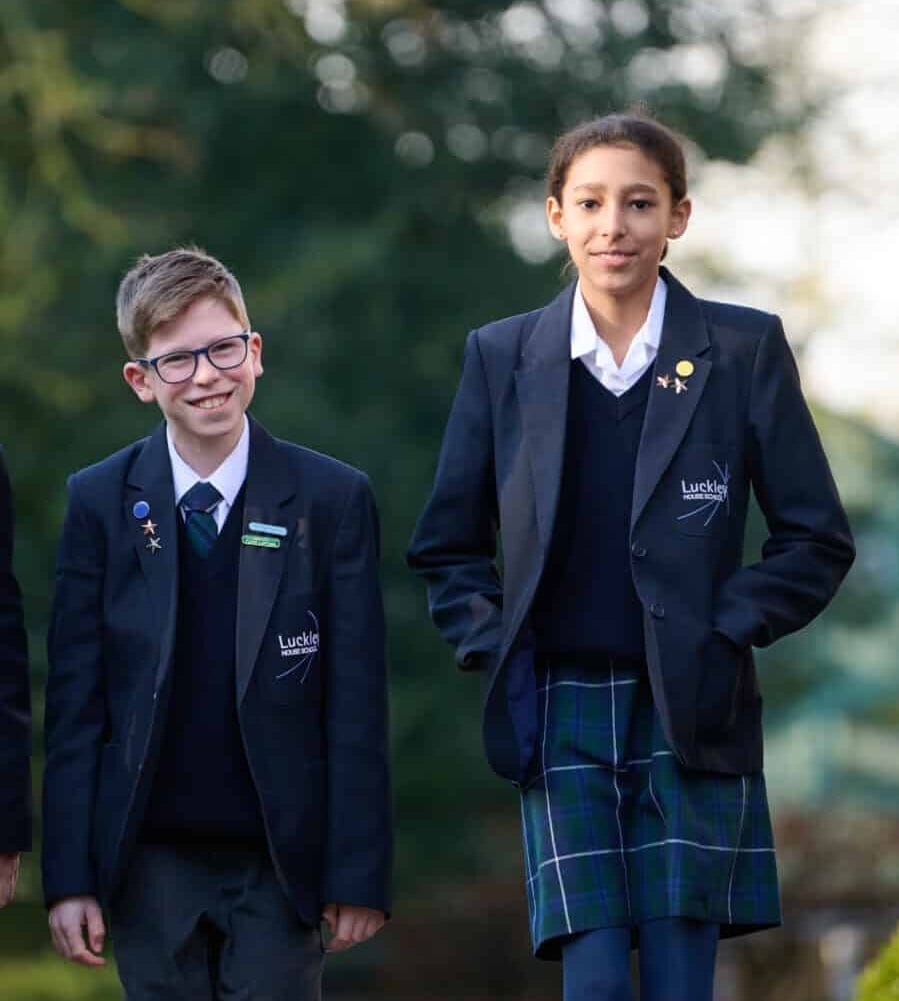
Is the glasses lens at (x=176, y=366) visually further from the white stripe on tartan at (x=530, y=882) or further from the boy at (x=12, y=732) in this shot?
the white stripe on tartan at (x=530, y=882)

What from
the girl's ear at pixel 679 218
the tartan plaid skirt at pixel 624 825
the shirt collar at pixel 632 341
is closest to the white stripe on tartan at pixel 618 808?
the tartan plaid skirt at pixel 624 825

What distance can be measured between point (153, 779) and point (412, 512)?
36.2 ft

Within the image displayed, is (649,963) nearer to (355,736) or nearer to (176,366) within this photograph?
(355,736)

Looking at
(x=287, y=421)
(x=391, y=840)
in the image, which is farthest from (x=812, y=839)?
(x=391, y=840)

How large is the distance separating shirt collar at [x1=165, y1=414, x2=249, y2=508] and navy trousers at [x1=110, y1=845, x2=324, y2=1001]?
746mm

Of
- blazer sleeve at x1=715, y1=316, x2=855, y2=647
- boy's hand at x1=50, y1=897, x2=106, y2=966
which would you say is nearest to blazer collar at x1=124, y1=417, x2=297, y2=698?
boy's hand at x1=50, y1=897, x2=106, y2=966

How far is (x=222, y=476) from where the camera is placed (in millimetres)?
4555

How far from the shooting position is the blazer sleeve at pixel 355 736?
14.4 ft

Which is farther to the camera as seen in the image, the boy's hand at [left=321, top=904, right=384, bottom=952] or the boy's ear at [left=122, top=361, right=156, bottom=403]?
the boy's ear at [left=122, top=361, right=156, bottom=403]

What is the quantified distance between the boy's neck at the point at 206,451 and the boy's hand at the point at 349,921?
943mm

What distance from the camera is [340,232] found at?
15789mm

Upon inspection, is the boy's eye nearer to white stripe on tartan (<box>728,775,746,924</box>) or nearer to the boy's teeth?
the boy's teeth

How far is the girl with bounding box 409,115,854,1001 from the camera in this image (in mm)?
4203

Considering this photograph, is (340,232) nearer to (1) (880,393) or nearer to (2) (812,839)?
(2) (812,839)
